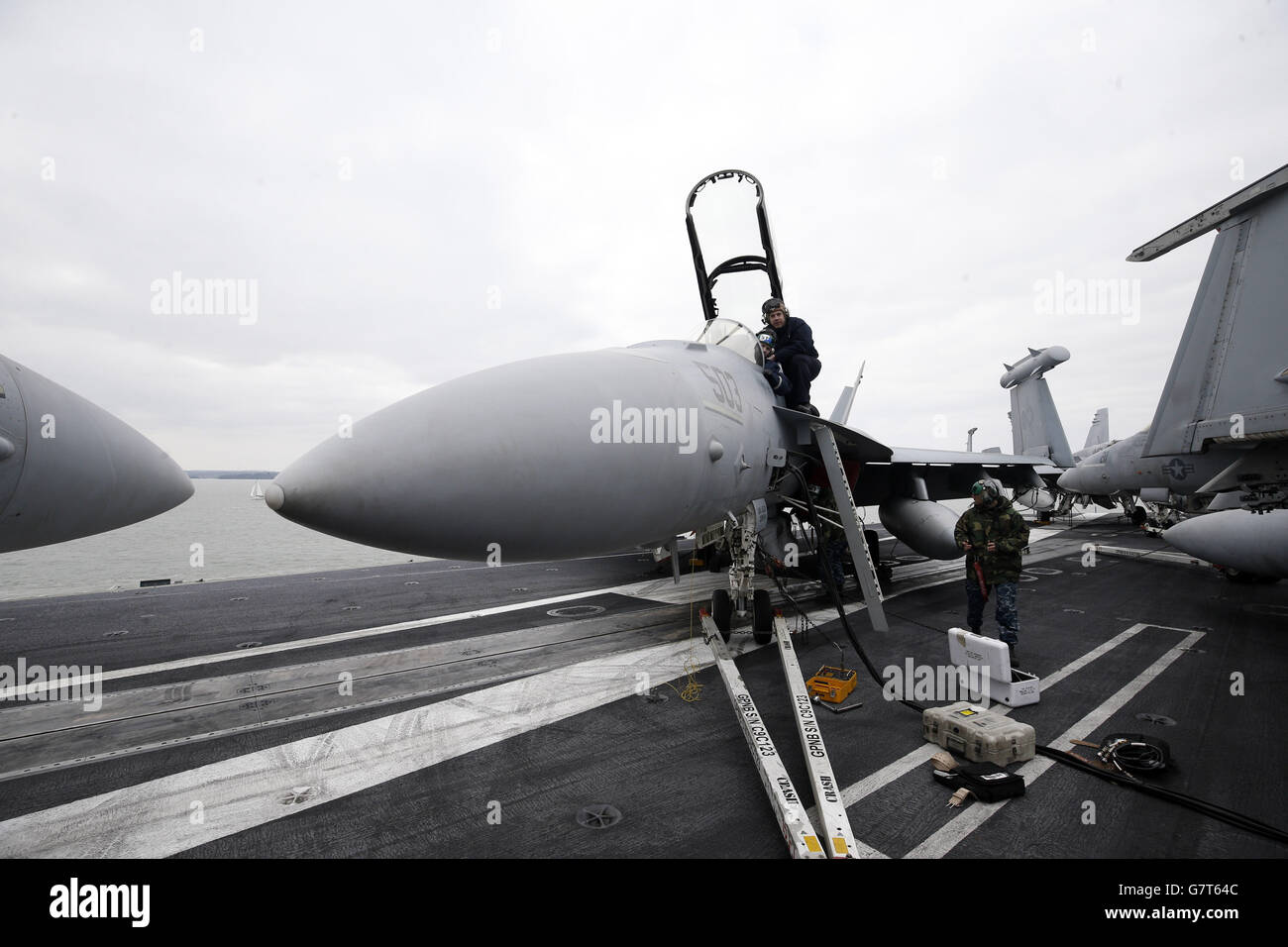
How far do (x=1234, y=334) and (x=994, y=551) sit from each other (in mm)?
4281

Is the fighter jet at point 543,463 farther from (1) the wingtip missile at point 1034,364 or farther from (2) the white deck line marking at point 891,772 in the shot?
(1) the wingtip missile at point 1034,364

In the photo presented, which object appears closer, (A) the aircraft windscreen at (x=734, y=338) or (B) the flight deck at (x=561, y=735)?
(B) the flight deck at (x=561, y=735)

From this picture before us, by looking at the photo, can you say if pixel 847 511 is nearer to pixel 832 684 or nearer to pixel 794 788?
pixel 832 684

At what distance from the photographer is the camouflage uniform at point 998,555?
214 inches

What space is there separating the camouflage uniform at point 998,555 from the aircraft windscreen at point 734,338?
9.05ft

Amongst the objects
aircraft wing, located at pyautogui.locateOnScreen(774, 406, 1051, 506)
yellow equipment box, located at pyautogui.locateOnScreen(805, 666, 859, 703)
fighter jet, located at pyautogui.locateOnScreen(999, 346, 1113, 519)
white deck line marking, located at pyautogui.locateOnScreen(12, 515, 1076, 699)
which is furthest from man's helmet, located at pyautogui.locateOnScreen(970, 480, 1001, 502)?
fighter jet, located at pyautogui.locateOnScreen(999, 346, 1113, 519)

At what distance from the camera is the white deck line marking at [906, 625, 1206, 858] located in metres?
2.65

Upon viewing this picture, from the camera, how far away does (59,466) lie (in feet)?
9.45

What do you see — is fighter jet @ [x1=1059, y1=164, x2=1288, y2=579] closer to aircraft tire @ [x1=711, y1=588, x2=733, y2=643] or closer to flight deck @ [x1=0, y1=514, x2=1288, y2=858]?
flight deck @ [x1=0, y1=514, x2=1288, y2=858]

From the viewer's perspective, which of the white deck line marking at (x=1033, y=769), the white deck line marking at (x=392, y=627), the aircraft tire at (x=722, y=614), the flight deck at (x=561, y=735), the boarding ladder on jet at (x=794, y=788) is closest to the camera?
the boarding ladder on jet at (x=794, y=788)

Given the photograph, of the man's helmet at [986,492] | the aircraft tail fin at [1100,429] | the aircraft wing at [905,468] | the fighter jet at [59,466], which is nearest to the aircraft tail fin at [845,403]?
the aircraft wing at [905,468]

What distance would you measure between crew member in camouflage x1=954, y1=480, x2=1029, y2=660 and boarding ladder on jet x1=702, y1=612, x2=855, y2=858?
8.36 feet
